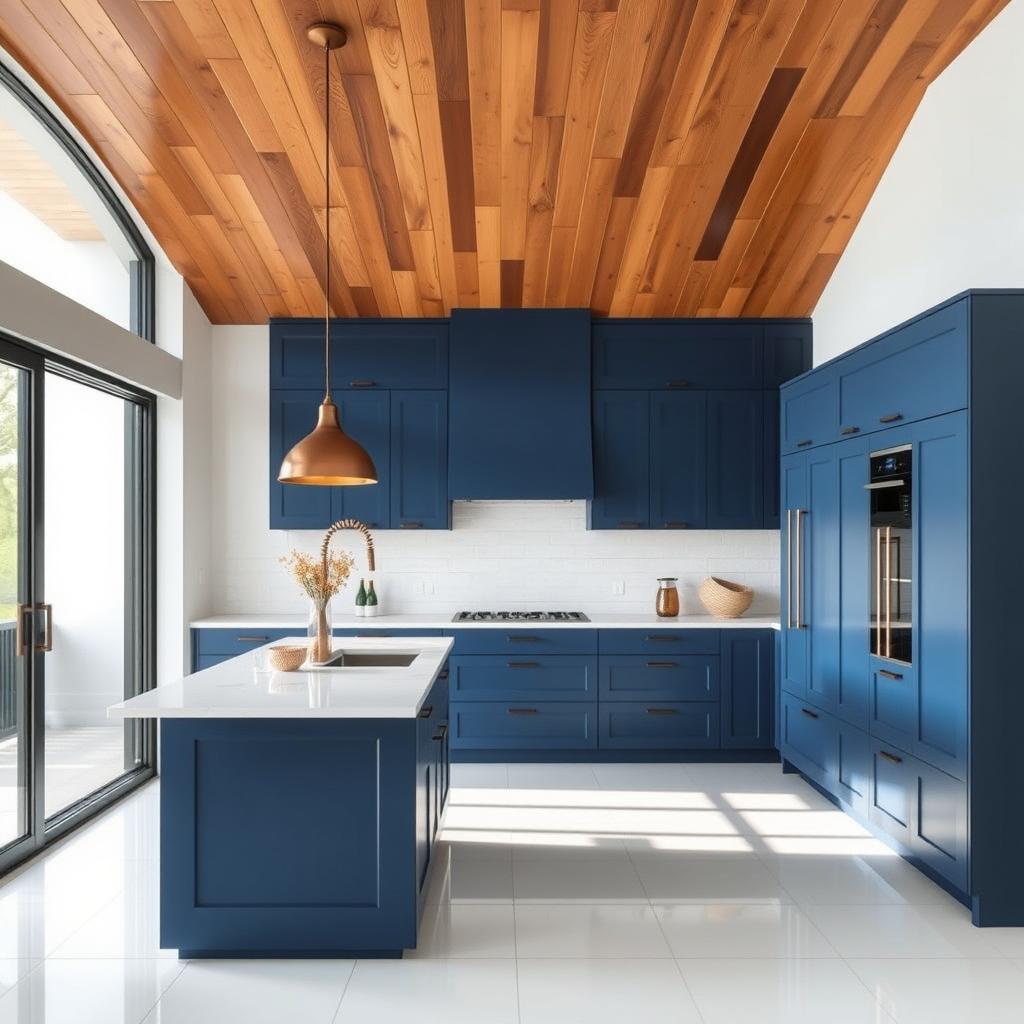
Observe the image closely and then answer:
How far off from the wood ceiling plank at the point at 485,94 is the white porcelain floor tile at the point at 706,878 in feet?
10.7

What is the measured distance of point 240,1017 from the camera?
8.35ft

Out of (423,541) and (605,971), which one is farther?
(423,541)

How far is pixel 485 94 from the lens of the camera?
387 cm

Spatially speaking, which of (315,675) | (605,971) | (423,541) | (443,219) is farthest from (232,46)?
(605,971)

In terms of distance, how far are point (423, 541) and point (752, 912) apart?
10.8 ft

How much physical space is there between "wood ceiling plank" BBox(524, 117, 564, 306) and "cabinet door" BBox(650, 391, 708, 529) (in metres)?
1.03

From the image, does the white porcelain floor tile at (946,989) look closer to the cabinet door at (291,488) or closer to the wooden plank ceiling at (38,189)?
the cabinet door at (291,488)

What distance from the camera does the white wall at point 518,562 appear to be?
232 inches

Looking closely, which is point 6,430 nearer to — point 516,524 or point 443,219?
point 443,219

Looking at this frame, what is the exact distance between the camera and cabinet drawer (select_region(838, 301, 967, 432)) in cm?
318

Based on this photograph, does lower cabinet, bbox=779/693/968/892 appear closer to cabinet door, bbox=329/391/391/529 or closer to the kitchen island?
the kitchen island

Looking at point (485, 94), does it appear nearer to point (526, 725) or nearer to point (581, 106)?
point (581, 106)

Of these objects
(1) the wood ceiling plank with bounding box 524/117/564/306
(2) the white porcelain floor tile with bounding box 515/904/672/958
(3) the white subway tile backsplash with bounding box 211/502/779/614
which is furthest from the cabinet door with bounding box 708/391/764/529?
(2) the white porcelain floor tile with bounding box 515/904/672/958

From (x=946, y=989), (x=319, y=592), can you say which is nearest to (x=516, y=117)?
(x=319, y=592)
